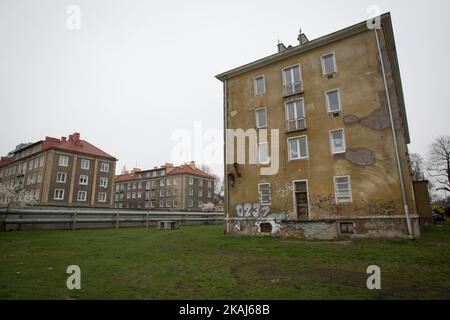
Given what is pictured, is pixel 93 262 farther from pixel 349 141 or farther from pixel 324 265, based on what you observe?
pixel 349 141

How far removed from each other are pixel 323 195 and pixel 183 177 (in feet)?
162

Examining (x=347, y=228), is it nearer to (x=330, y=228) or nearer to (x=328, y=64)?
(x=330, y=228)

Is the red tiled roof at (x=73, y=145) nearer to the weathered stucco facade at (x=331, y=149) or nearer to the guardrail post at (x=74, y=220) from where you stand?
the guardrail post at (x=74, y=220)

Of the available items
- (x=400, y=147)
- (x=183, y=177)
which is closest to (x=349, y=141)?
(x=400, y=147)

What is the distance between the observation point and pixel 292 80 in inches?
788

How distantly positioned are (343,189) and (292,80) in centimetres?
931

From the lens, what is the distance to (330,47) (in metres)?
18.5

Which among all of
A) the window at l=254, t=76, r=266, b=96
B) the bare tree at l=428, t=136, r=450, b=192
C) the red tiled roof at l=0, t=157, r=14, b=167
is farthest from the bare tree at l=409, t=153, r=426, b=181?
the red tiled roof at l=0, t=157, r=14, b=167

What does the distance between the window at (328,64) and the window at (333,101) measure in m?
1.50

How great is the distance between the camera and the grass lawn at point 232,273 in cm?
562

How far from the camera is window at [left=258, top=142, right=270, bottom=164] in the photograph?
64.4 feet

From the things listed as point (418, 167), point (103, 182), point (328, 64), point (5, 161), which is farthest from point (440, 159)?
point (5, 161)

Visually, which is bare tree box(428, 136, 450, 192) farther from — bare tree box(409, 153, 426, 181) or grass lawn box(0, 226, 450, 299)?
grass lawn box(0, 226, 450, 299)

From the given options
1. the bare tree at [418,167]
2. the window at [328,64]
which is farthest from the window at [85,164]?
the bare tree at [418,167]
